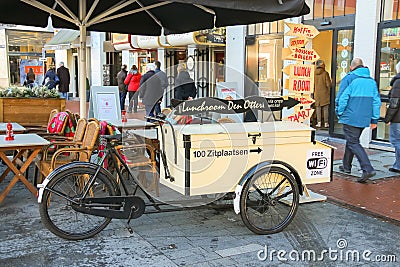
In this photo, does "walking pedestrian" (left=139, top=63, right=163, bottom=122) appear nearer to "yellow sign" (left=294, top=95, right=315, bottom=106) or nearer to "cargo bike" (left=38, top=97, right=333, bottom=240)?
"cargo bike" (left=38, top=97, right=333, bottom=240)

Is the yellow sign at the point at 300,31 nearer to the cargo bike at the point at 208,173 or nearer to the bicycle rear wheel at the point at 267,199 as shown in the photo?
the cargo bike at the point at 208,173

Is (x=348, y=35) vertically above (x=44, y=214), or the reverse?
(x=348, y=35)

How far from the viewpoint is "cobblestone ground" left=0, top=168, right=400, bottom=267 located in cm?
Answer: 381

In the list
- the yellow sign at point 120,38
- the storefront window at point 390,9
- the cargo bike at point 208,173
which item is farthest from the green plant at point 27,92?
the yellow sign at point 120,38

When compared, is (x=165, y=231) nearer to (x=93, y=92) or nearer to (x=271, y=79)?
(x=93, y=92)

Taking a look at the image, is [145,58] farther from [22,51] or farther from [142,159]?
[142,159]

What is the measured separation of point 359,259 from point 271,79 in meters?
8.26

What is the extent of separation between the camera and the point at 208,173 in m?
4.09

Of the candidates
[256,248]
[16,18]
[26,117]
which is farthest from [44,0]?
[256,248]

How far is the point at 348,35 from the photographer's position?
933 centimetres

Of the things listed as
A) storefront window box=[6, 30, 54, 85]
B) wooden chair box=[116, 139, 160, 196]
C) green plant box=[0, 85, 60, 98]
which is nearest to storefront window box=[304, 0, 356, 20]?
green plant box=[0, 85, 60, 98]

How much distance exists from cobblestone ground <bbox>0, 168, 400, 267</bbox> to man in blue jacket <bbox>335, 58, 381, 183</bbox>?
5.23ft

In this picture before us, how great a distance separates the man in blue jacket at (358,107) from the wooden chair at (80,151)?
11.7 ft

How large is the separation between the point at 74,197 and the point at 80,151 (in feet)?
3.78
